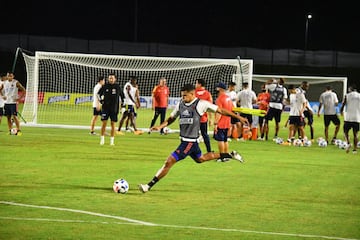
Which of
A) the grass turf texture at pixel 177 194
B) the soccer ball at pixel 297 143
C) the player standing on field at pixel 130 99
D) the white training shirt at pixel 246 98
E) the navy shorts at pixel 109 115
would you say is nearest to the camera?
the grass turf texture at pixel 177 194

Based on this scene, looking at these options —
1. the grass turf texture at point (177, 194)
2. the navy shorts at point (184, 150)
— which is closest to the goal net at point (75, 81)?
the grass turf texture at point (177, 194)

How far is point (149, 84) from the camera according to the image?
46812mm

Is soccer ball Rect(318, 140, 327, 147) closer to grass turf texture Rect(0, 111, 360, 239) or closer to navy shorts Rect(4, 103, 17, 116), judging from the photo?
grass turf texture Rect(0, 111, 360, 239)

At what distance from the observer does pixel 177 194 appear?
537 inches

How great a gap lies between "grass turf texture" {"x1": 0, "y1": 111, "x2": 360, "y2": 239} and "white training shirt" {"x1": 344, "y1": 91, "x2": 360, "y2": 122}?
1129mm

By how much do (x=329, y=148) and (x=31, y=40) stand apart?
40483mm

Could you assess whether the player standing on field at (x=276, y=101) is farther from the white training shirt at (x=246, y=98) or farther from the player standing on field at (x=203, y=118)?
the player standing on field at (x=203, y=118)

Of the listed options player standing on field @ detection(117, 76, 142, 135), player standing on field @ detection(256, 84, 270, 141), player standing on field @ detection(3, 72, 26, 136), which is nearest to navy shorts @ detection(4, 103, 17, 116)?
player standing on field @ detection(3, 72, 26, 136)

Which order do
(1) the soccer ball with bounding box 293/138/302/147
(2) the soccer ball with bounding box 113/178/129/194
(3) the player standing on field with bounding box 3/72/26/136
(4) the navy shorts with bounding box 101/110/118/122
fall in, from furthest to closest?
1. (1) the soccer ball with bounding box 293/138/302/147
2. (3) the player standing on field with bounding box 3/72/26/136
3. (4) the navy shorts with bounding box 101/110/118/122
4. (2) the soccer ball with bounding box 113/178/129/194

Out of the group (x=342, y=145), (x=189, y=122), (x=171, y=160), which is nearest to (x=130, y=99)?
(x=342, y=145)

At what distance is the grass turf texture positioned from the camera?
412 inches

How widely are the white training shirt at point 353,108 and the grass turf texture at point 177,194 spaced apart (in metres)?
1.13

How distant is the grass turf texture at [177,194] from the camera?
34.3ft

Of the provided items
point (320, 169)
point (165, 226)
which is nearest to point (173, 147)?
point (320, 169)
